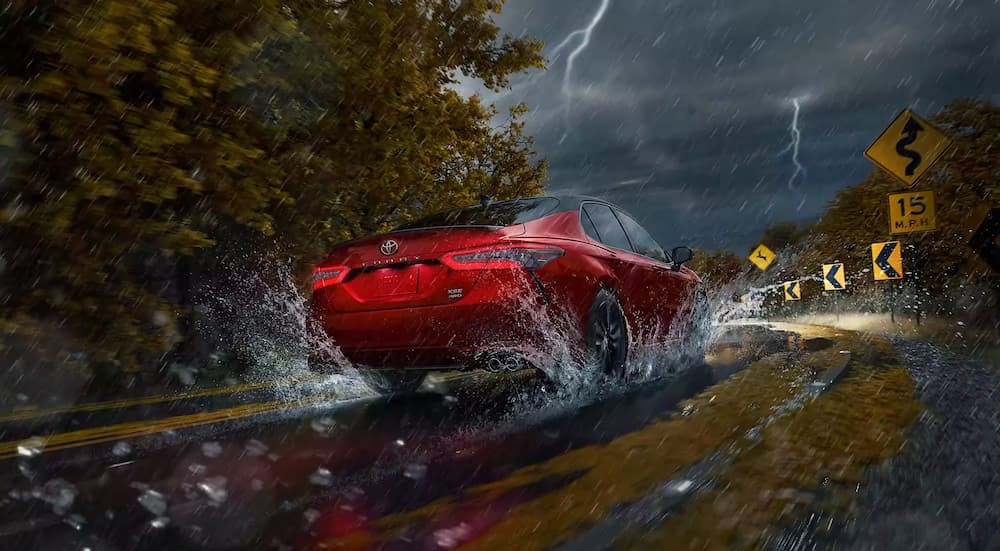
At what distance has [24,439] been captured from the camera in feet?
17.2

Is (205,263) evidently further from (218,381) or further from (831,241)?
(831,241)

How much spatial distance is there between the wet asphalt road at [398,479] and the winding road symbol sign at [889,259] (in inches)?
522

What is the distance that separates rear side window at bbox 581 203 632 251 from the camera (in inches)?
252

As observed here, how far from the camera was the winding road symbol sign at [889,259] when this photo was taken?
18.1 metres

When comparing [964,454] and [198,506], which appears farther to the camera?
[964,454]

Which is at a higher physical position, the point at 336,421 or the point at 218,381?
the point at 336,421

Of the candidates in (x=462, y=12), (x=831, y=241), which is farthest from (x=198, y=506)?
(x=831, y=241)

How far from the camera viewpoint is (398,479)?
144 inches

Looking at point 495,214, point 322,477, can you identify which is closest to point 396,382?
point 495,214

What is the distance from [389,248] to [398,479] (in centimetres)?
213

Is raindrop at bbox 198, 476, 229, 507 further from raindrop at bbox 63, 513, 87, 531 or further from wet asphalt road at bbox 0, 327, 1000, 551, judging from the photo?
raindrop at bbox 63, 513, 87, 531

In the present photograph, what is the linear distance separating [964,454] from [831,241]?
60.5 metres

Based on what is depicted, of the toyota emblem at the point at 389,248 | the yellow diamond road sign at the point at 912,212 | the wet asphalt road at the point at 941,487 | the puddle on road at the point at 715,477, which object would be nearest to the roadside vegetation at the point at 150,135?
the toyota emblem at the point at 389,248

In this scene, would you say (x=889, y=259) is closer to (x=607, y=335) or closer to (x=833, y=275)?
(x=833, y=275)
